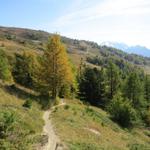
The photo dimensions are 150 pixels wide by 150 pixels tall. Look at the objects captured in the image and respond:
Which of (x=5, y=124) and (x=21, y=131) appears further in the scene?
(x=21, y=131)

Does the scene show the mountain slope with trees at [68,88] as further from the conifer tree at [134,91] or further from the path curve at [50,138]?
the path curve at [50,138]

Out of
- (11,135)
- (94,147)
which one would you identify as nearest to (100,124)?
(94,147)

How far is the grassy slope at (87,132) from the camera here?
31036 millimetres

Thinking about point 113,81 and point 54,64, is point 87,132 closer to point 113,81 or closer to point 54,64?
point 54,64

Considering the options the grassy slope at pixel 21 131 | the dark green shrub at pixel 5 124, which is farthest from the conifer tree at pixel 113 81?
the dark green shrub at pixel 5 124

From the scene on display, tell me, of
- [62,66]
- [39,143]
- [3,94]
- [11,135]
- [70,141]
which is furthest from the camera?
[62,66]

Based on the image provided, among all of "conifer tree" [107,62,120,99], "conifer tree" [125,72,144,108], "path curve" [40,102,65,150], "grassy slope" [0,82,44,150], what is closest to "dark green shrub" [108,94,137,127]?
"conifer tree" [125,72,144,108]

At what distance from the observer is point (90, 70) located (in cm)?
8106

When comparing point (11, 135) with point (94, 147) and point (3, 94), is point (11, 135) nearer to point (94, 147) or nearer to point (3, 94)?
point (94, 147)

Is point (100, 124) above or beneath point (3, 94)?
beneath

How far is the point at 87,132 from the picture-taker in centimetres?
3816

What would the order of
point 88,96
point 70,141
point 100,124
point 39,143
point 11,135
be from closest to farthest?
1. point 11,135
2. point 39,143
3. point 70,141
4. point 100,124
5. point 88,96

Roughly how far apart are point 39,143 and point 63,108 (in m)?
24.6

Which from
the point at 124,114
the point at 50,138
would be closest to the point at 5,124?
the point at 50,138
